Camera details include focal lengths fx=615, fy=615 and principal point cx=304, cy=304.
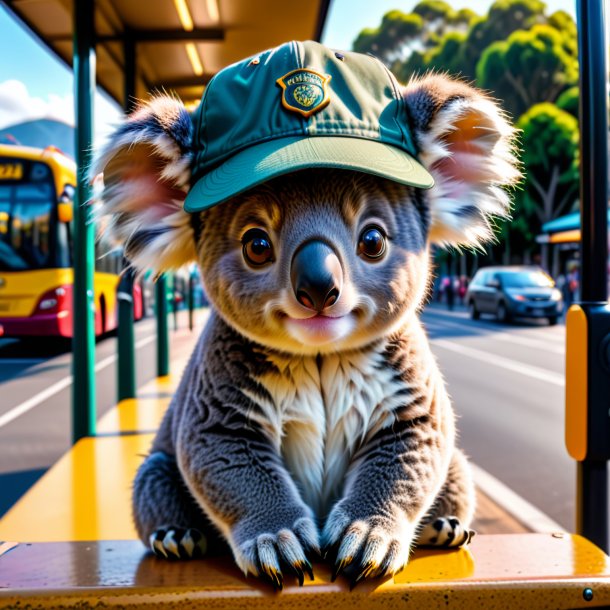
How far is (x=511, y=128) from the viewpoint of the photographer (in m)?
1.28

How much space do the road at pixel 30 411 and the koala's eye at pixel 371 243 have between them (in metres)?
2.18

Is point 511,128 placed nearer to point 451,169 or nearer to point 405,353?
point 451,169

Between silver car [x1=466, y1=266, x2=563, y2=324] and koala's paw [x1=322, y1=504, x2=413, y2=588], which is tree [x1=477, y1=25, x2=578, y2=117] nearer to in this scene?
silver car [x1=466, y1=266, x2=563, y2=324]

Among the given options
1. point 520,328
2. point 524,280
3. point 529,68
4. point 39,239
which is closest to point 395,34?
point 529,68

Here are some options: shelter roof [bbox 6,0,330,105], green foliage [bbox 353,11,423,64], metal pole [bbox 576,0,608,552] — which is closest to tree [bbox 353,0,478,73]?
green foliage [bbox 353,11,423,64]

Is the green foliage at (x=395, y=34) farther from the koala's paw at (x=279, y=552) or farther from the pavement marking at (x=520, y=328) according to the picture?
the koala's paw at (x=279, y=552)

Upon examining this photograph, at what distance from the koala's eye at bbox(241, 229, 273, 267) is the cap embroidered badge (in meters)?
0.24

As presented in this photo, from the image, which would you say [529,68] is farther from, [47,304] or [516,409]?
[47,304]

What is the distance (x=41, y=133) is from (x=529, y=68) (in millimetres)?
25046

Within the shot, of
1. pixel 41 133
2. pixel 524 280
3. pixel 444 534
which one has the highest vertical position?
pixel 41 133

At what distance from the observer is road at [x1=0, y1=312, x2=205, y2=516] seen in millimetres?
3242

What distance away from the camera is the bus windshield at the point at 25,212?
4.45 m

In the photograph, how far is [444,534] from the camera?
1.32m

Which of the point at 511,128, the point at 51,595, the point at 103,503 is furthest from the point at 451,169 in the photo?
the point at 103,503
